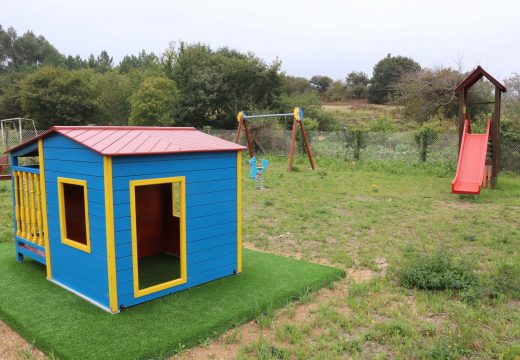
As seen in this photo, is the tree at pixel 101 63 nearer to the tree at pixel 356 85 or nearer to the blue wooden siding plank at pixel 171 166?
the tree at pixel 356 85

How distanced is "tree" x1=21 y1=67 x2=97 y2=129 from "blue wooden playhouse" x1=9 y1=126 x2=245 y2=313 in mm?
30432

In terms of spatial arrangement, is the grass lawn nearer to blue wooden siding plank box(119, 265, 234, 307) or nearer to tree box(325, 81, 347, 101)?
blue wooden siding plank box(119, 265, 234, 307)

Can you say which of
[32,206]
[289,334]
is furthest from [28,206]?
[289,334]

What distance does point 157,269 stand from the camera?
16.8ft

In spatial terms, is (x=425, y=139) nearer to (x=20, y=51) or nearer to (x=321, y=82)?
(x=321, y=82)

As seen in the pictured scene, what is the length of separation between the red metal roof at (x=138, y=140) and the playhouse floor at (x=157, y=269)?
1.60 m

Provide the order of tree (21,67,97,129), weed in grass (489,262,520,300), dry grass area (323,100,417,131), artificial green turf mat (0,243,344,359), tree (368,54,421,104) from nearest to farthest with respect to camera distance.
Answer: artificial green turf mat (0,243,344,359), weed in grass (489,262,520,300), dry grass area (323,100,417,131), tree (21,67,97,129), tree (368,54,421,104)

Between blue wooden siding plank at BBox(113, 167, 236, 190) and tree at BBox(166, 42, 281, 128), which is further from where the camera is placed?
tree at BBox(166, 42, 281, 128)

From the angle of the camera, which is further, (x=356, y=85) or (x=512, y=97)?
(x=356, y=85)

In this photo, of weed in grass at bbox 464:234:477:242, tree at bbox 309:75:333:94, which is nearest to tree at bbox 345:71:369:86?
tree at bbox 309:75:333:94

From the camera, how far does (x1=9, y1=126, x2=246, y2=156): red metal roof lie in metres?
3.76

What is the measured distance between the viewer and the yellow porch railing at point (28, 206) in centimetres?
478

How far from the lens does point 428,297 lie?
14.0 feet

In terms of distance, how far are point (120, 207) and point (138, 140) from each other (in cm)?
79
